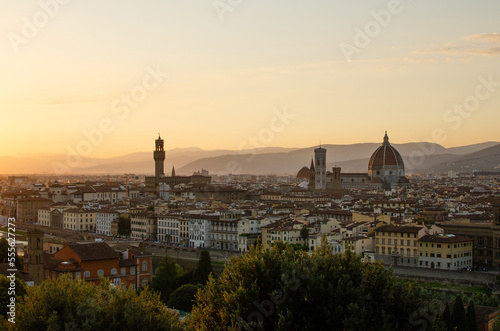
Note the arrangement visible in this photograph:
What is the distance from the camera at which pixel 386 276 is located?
15.2 m

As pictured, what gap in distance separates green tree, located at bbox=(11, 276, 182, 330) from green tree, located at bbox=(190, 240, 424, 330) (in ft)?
3.62

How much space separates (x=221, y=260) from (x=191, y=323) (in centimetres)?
2636

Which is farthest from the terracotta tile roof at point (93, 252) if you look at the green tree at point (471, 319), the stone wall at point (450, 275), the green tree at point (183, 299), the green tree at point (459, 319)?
the green tree at point (471, 319)

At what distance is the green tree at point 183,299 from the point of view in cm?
2642

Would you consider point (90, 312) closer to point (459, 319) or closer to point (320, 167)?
point (459, 319)

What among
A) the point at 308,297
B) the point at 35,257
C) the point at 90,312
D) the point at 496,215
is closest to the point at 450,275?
the point at 496,215

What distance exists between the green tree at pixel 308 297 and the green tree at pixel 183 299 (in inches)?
433

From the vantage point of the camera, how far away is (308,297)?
14.5 meters

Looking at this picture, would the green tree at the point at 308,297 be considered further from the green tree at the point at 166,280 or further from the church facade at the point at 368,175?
the church facade at the point at 368,175

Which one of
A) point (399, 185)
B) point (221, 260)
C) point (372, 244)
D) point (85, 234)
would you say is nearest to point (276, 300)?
point (372, 244)

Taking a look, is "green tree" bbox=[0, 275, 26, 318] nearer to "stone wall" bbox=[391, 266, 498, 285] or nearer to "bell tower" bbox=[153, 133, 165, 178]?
"stone wall" bbox=[391, 266, 498, 285]

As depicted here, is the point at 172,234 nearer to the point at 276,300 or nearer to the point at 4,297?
the point at 4,297

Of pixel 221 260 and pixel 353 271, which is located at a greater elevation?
pixel 353 271

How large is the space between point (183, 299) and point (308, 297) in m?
13.0
